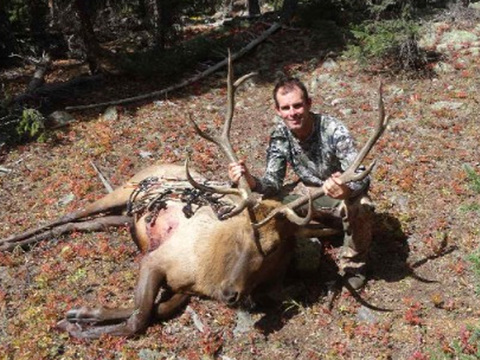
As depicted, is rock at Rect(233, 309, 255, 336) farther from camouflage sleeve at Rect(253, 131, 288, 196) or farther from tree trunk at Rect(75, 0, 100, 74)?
tree trunk at Rect(75, 0, 100, 74)

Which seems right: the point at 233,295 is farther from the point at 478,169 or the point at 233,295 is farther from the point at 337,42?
the point at 337,42

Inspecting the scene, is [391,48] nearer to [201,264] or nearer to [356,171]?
[356,171]

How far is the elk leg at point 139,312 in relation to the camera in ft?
18.1

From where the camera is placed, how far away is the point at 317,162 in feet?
19.2

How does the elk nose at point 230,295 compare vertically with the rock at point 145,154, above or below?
above

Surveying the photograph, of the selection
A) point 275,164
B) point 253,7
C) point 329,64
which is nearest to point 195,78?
point 329,64

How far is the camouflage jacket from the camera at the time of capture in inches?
216

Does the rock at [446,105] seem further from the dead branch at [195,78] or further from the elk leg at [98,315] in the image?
the elk leg at [98,315]

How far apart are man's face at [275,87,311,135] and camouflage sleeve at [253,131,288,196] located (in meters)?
0.47

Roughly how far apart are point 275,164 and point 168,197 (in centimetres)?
133

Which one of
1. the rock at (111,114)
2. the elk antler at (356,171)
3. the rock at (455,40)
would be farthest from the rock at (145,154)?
the rock at (455,40)

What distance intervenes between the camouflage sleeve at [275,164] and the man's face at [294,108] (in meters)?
0.47

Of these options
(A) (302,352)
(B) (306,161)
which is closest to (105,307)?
(A) (302,352)

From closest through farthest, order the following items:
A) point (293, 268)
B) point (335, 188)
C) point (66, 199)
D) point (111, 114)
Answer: point (335, 188)
point (293, 268)
point (66, 199)
point (111, 114)
